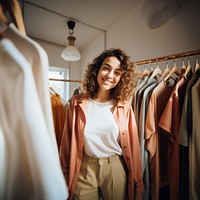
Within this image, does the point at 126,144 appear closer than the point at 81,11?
Yes

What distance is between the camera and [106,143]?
25.8 inches

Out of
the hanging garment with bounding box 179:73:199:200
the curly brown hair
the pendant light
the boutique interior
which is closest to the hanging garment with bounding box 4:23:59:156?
the boutique interior

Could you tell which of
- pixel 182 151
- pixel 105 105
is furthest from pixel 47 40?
pixel 182 151

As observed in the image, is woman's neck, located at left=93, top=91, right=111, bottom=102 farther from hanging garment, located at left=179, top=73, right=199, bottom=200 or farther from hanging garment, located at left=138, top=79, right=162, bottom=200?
hanging garment, located at left=179, top=73, right=199, bottom=200

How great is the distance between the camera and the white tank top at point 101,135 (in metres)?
0.64

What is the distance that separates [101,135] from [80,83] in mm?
448

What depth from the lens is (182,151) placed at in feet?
2.36

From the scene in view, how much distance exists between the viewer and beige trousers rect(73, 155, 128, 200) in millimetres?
627

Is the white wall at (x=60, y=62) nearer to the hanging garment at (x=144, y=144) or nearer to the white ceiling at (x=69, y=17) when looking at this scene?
the white ceiling at (x=69, y=17)

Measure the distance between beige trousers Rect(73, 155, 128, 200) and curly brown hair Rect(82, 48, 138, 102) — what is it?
32 centimetres

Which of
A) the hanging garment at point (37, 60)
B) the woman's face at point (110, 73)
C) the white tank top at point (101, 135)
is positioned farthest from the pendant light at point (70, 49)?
the hanging garment at point (37, 60)

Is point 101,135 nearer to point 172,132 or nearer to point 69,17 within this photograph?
point 172,132

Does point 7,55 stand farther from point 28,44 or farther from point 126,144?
point 126,144

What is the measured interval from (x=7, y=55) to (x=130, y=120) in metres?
0.61
